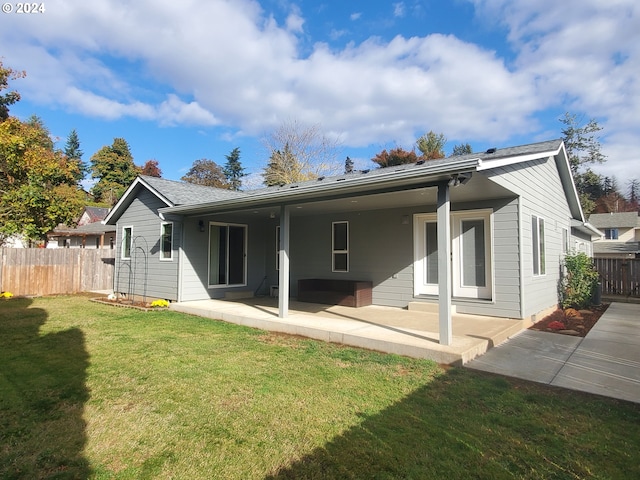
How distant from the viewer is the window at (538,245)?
7.78 m

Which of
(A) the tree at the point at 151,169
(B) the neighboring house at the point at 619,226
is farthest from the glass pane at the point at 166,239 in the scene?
(B) the neighboring house at the point at 619,226

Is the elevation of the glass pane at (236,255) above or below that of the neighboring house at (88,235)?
below

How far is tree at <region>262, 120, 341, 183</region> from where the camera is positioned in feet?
82.5

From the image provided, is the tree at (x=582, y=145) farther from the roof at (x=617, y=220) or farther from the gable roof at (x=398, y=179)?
the gable roof at (x=398, y=179)

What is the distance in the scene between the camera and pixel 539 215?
8.21 metres

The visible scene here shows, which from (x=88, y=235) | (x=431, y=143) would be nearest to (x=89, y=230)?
(x=88, y=235)

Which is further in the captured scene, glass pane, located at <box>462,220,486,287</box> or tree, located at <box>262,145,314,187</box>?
tree, located at <box>262,145,314,187</box>

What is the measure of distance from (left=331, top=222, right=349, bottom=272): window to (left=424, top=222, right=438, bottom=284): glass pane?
7.02ft

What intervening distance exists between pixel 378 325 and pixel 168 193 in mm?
7126

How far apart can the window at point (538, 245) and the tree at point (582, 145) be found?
21647mm

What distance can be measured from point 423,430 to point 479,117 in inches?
820

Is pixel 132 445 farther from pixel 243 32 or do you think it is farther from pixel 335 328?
pixel 243 32

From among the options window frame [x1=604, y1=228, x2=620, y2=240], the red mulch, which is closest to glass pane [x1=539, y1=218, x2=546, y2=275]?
the red mulch

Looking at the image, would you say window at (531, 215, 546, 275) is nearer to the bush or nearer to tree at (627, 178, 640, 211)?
the bush
